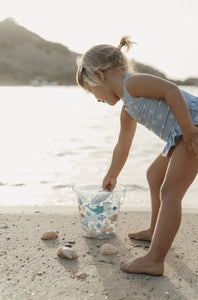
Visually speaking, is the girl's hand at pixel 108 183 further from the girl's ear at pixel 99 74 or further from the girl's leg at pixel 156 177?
the girl's ear at pixel 99 74

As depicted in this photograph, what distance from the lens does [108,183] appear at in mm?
2674

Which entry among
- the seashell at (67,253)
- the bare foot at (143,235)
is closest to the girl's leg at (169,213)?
the seashell at (67,253)

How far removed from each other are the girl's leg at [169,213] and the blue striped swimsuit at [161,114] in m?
0.10

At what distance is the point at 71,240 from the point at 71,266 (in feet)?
1.38

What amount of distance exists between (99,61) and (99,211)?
1000 millimetres

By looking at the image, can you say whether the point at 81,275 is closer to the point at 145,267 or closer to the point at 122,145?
the point at 145,267

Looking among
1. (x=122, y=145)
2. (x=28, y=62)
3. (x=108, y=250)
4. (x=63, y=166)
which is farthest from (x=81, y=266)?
(x=28, y=62)

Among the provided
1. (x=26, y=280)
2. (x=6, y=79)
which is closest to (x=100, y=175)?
(x=26, y=280)

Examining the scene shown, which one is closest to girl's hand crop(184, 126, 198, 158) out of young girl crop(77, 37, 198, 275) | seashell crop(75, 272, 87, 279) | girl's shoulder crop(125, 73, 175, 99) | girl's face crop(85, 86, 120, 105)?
young girl crop(77, 37, 198, 275)

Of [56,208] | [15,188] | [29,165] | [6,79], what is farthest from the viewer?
[6,79]

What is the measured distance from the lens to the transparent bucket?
2564 mm

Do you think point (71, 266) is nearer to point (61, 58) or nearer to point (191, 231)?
point (191, 231)

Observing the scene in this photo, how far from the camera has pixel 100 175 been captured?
494cm

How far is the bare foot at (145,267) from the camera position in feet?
6.49
